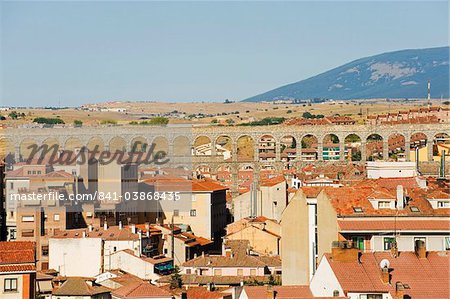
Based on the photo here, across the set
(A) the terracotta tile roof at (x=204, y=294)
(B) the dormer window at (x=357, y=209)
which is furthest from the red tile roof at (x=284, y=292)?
(A) the terracotta tile roof at (x=204, y=294)

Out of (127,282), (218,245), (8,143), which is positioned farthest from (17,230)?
(8,143)

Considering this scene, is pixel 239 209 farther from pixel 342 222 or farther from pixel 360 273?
pixel 360 273

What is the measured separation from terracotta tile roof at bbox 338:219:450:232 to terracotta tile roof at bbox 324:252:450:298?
3736 mm

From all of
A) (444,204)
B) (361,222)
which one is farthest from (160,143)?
(361,222)

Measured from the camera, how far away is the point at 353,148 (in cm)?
12838

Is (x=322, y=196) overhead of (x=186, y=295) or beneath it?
overhead

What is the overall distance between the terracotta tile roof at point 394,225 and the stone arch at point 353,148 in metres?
80.7

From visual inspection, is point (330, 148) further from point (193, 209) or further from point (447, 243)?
point (447, 243)

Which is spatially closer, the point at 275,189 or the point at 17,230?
the point at 17,230

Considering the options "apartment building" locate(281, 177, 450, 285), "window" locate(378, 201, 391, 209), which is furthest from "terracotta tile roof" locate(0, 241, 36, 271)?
"window" locate(378, 201, 391, 209)

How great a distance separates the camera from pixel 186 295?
30.5 m

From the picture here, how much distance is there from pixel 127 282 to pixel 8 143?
250ft

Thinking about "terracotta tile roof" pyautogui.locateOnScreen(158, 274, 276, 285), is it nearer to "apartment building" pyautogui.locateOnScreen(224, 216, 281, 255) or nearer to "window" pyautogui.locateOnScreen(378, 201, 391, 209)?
"apartment building" pyautogui.locateOnScreen(224, 216, 281, 255)

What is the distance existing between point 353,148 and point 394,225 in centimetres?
10382
